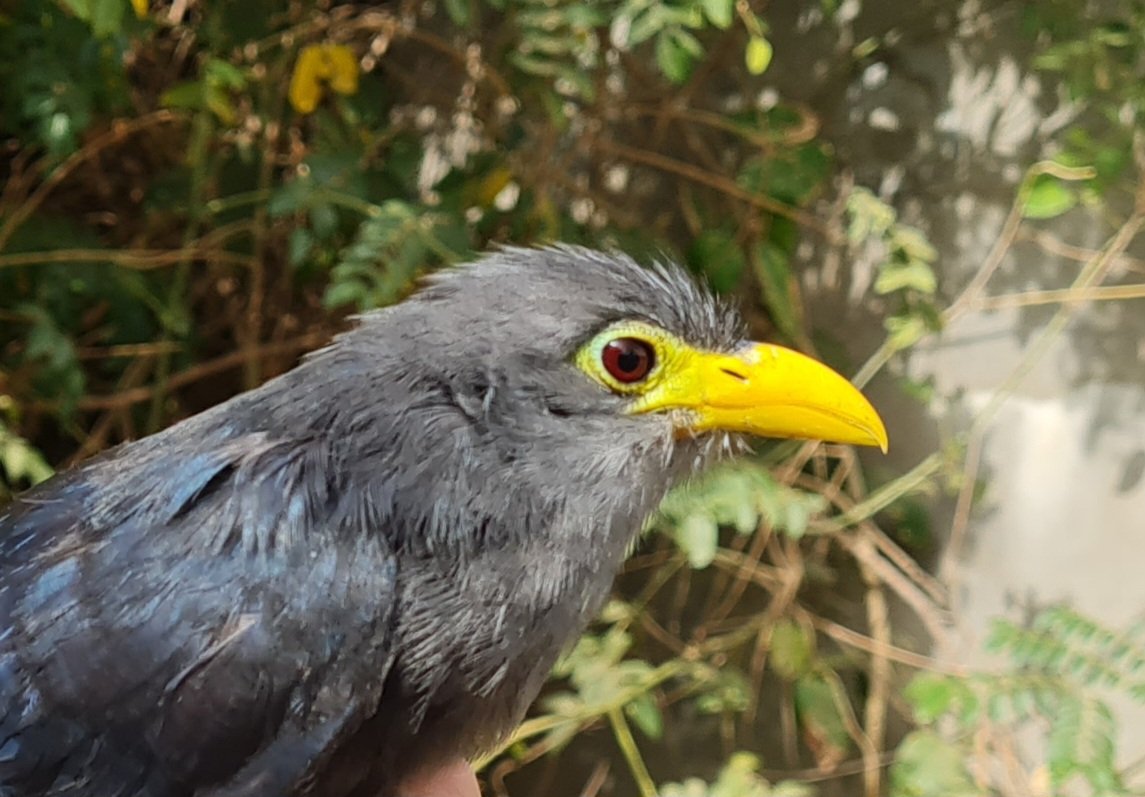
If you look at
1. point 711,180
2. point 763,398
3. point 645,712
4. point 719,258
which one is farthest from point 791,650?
point 763,398

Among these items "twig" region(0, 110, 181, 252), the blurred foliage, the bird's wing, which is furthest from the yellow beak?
"twig" region(0, 110, 181, 252)

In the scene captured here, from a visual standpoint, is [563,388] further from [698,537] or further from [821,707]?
[821,707]

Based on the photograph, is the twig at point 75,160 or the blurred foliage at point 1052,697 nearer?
the blurred foliage at point 1052,697

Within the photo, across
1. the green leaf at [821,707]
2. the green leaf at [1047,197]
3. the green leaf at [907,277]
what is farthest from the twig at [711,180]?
the green leaf at [821,707]

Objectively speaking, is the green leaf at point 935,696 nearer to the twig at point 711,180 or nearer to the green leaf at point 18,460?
the twig at point 711,180

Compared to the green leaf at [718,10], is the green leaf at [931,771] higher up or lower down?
lower down

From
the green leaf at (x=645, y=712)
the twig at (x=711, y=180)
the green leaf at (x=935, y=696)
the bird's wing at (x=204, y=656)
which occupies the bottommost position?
the green leaf at (x=645, y=712)

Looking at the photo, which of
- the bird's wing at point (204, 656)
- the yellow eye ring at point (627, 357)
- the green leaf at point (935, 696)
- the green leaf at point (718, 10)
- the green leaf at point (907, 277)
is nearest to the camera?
the bird's wing at point (204, 656)

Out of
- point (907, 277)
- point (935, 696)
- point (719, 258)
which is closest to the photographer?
point (935, 696)
